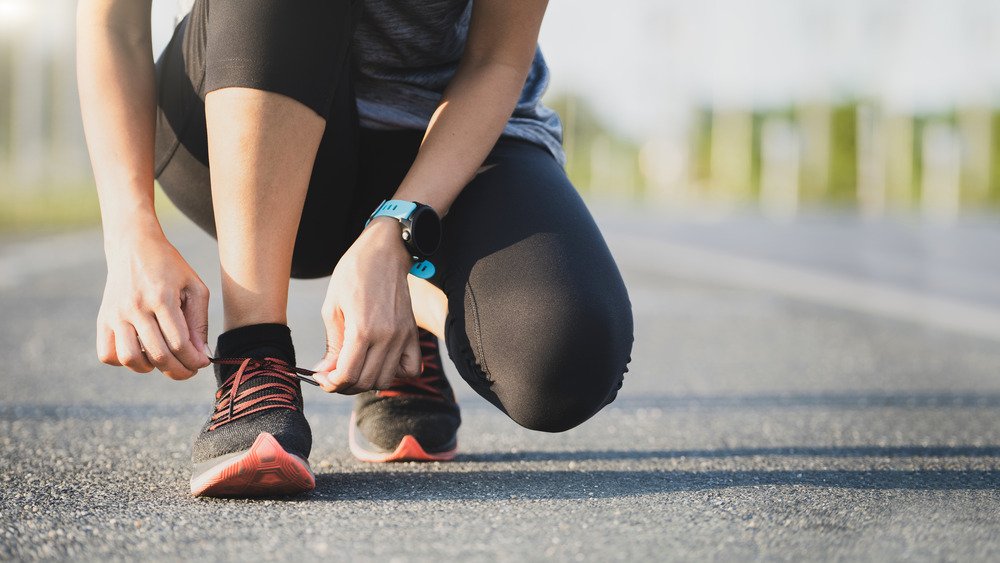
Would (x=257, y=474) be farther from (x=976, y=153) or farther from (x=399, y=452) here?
(x=976, y=153)

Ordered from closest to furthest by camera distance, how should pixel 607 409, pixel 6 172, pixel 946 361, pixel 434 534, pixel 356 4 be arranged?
pixel 434 534
pixel 356 4
pixel 607 409
pixel 946 361
pixel 6 172

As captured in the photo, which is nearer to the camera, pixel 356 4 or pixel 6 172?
pixel 356 4

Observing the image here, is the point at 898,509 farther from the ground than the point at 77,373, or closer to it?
farther from the ground

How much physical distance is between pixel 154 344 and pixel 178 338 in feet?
0.10

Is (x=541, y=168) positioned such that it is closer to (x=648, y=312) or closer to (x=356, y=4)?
(x=356, y=4)

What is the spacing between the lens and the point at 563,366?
163 centimetres

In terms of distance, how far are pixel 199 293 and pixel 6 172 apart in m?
23.7

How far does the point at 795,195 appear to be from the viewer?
39562 millimetres

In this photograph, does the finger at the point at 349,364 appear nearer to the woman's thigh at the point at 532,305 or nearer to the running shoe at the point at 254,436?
the running shoe at the point at 254,436

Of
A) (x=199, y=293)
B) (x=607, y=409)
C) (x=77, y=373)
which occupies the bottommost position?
(x=77, y=373)

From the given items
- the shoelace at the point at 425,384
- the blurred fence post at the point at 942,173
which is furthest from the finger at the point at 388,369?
the blurred fence post at the point at 942,173

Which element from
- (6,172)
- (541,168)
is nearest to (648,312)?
(541,168)

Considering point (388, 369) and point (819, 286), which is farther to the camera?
point (819, 286)

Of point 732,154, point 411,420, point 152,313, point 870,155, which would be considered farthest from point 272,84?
point 732,154
